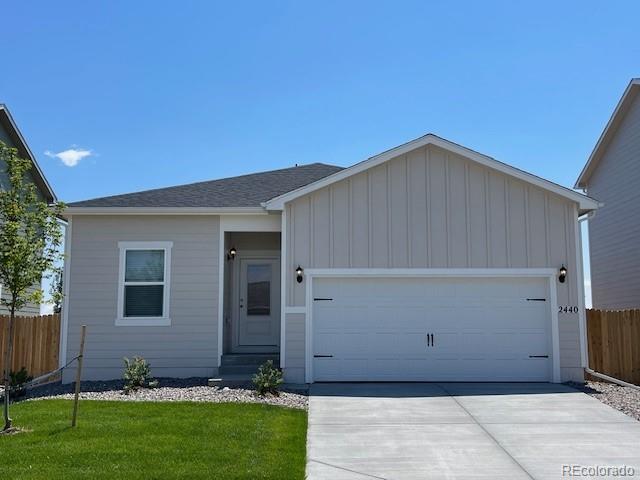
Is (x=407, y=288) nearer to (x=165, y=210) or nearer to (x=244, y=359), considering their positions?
(x=244, y=359)

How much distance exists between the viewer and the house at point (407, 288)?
12406mm

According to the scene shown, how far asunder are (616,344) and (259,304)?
7.71 meters

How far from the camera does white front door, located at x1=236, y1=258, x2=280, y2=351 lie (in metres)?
14.3

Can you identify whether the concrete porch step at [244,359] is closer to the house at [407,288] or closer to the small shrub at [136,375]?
the house at [407,288]

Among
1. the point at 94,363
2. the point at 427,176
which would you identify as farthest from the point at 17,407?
the point at 427,176

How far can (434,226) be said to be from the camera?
493 inches

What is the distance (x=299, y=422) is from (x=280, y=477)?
8.48ft

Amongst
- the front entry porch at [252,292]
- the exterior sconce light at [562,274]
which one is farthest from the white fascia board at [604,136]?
the front entry porch at [252,292]

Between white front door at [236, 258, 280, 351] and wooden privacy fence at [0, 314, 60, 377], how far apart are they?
12.9ft

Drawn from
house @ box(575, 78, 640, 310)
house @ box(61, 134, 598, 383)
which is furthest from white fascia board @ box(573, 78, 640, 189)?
house @ box(61, 134, 598, 383)

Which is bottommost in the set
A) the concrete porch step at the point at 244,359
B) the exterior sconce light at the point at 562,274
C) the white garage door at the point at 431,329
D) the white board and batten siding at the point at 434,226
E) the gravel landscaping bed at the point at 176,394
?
the gravel landscaping bed at the point at 176,394

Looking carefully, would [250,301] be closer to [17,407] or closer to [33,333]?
[33,333]

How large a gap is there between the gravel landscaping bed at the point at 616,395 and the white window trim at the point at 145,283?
8.11 meters

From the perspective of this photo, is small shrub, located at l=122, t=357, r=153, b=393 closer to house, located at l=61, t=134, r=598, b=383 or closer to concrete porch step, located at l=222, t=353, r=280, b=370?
house, located at l=61, t=134, r=598, b=383
